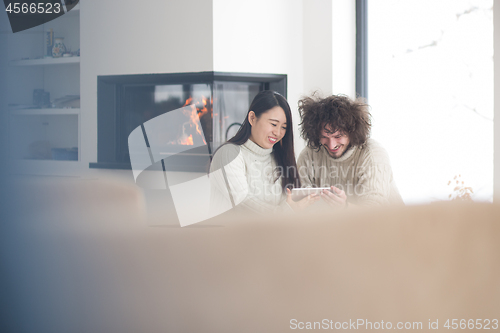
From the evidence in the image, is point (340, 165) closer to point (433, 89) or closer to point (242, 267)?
point (242, 267)

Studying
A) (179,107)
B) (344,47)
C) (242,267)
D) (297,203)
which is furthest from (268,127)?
(344,47)

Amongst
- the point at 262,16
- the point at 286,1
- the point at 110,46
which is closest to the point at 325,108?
the point at 262,16

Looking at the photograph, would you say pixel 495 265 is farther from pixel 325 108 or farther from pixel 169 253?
pixel 325 108

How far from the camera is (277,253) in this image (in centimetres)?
22

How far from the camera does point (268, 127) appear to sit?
1.64m

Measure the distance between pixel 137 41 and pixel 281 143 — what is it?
2.32 m

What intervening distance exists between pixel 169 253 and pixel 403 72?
3605mm

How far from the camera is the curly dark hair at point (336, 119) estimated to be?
156cm

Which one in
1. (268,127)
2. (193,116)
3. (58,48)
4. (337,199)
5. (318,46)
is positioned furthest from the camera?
(58,48)

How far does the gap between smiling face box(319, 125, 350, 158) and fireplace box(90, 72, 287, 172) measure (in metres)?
1.59

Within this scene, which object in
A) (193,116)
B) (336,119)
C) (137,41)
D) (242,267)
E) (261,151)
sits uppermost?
(137,41)

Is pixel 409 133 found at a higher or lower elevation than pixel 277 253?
higher

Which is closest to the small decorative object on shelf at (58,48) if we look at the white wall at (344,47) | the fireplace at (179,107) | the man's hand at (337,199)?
the fireplace at (179,107)

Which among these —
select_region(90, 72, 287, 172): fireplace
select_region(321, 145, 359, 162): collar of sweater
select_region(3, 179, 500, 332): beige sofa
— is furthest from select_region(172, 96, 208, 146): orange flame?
select_region(3, 179, 500, 332): beige sofa
